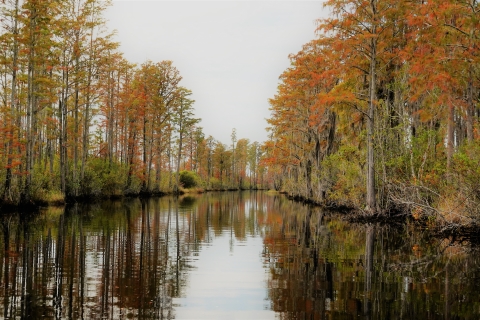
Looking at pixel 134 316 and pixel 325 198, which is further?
pixel 325 198

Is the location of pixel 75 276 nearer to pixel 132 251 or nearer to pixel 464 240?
pixel 132 251

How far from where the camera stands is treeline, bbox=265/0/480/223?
540 inches

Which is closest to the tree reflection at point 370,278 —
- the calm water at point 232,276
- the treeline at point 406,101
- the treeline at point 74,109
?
the calm water at point 232,276

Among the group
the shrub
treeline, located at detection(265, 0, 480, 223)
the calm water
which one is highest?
treeline, located at detection(265, 0, 480, 223)

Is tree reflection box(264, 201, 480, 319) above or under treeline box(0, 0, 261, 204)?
under

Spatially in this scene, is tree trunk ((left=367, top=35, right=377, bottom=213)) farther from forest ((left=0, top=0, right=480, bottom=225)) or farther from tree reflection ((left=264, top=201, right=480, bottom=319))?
tree reflection ((left=264, top=201, right=480, bottom=319))

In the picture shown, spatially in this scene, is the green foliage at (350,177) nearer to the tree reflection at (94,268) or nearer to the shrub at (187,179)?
the tree reflection at (94,268)

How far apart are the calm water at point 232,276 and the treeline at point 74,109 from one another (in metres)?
10.0

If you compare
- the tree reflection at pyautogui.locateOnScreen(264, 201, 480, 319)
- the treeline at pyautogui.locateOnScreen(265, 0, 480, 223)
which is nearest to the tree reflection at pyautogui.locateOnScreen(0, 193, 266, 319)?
the tree reflection at pyautogui.locateOnScreen(264, 201, 480, 319)

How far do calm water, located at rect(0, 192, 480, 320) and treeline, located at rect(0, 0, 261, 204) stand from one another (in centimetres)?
1002

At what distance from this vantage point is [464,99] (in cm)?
1577

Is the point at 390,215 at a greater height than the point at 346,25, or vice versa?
the point at 346,25

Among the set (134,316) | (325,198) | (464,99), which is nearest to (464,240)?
(464,99)

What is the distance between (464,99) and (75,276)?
14.9 meters
